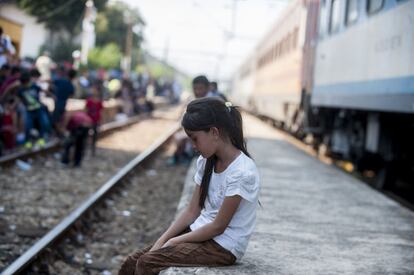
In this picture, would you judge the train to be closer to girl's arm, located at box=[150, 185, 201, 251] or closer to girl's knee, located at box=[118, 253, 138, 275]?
girl's arm, located at box=[150, 185, 201, 251]

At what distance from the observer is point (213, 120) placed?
10.7 ft

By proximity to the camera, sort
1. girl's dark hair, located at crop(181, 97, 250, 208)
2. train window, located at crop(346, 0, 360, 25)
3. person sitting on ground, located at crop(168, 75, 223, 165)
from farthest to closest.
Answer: person sitting on ground, located at crop(168, 75, 223, 165)
train window, located at crop(346, 0, 360, 25)
girl's dark hair, located at crop(181, 97, 250, 208)

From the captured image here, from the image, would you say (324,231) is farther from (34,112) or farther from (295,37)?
(295,37)

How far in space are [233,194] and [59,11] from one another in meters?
31.7

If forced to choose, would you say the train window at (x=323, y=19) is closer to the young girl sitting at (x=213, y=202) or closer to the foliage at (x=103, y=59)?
the young girl sitting at (x=213, y=202)

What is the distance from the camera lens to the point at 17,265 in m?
4.63

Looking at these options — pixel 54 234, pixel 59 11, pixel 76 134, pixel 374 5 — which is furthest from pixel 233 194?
pixel 59 11

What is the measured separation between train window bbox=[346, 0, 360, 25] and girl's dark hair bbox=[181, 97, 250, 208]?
588cm

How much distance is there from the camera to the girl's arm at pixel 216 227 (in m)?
3.26

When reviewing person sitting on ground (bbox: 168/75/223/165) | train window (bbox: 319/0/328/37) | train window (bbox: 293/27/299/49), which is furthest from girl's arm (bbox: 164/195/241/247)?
train window (bbox: 293/27/299/49)

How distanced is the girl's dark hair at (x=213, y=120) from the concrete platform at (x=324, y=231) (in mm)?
734

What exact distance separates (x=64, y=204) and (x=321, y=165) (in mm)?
4922

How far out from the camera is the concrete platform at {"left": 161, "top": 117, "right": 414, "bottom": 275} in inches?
162

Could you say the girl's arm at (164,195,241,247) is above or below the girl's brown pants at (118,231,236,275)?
above
